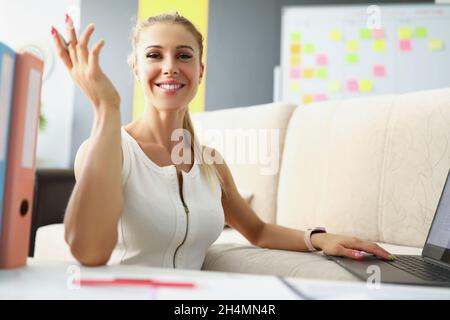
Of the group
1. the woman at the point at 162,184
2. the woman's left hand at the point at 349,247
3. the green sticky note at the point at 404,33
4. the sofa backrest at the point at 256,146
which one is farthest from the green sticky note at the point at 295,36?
the woman's left hand at the point at 349,247

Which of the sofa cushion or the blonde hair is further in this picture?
the blonde hair

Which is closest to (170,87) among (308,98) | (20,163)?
(20,163)

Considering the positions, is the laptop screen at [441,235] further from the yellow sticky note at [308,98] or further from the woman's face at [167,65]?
the yellow sticky note at [308,98]

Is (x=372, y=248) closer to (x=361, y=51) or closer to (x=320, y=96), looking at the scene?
(x=320, y=96)

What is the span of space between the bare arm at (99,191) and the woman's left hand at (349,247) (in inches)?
20.2

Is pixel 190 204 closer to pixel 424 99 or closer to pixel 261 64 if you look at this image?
pixel 424 99

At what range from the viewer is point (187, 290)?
46 centimetres

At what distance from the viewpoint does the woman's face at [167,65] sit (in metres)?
1.07

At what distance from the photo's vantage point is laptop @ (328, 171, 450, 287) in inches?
28.0

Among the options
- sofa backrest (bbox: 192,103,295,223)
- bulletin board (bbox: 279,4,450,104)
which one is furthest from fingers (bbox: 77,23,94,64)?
bulletin board (bbox: 279,4,450,104)

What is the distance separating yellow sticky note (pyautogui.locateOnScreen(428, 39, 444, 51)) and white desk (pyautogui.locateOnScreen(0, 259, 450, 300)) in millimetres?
3052

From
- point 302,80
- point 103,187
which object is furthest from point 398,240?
point 302,80

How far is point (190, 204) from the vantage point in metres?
1.03

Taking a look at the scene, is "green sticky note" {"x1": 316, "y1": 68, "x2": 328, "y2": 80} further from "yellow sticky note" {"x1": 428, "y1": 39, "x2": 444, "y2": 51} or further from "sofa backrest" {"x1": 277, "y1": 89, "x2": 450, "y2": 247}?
"sofa backrest" {"x1": 277, "y1": 89, "x2": 450, "y2": 247}
